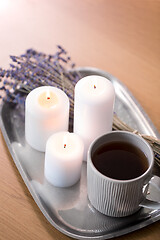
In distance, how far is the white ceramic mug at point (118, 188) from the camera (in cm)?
72

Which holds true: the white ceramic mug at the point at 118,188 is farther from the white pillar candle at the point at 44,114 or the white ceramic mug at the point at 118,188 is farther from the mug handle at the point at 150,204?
the white pillar candle at the point at 44,114

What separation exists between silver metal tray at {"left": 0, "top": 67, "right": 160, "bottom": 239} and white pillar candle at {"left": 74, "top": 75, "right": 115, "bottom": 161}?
0.22 feet

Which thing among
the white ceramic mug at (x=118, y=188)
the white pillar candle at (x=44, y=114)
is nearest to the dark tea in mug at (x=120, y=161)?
the white ceramic mug at (x=118, y=188)

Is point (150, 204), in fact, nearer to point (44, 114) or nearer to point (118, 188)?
point (118, 188)

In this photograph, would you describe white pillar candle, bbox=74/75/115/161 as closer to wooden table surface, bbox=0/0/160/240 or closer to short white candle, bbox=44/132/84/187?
short white candle, bbox=44/132/84/187

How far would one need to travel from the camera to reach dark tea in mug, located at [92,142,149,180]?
29.2 inches

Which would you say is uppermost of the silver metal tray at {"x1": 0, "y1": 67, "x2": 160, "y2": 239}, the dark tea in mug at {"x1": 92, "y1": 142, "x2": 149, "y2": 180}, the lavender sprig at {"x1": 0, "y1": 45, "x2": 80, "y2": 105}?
the lavender sprig at {"x1": 0, "y1": 45, "x2": 80, "y2": 105}

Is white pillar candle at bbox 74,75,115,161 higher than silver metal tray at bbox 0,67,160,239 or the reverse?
higher

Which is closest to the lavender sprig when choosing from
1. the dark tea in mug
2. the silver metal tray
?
the silver metal tray

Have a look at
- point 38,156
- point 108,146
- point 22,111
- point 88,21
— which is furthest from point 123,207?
point 88,21

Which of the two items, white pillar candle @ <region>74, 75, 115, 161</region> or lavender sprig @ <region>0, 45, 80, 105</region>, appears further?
lavender sprig @ <region>0, 45, 80, 105</region>

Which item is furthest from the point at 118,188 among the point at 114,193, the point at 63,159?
the point at 63,159

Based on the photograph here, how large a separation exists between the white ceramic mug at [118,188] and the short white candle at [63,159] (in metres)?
0.05

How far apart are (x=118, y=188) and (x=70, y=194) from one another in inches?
4.9
